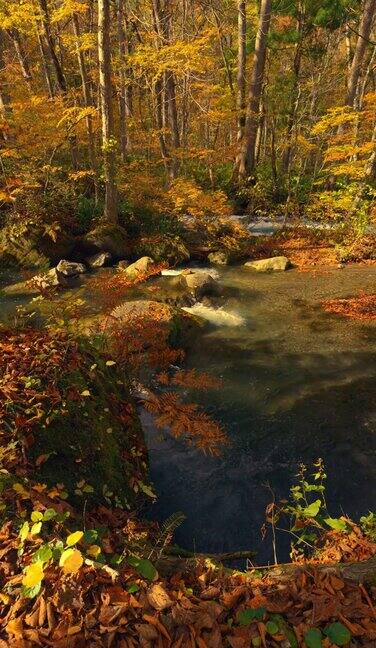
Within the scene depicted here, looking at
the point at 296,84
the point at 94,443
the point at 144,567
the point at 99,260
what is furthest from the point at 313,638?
the point at 296,84

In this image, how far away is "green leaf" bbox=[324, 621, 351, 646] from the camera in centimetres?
194

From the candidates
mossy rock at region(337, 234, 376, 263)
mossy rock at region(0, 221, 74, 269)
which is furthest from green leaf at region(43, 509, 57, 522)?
mossy rock at region(337, 234, 376, 263)

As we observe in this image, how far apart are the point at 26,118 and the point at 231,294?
390 inches

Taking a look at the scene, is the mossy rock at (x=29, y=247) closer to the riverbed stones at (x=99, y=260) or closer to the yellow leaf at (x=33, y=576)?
the riverbed stones at (x=99, y=260)

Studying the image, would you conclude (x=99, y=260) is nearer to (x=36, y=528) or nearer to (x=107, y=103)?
(x=107, y=103)

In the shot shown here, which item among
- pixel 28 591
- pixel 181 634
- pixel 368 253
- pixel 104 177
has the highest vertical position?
pixel 104 177

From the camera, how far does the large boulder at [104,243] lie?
1397 cm

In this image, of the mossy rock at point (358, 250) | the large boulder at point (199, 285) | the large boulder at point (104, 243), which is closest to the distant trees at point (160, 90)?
the large boulder at point (104, 243)

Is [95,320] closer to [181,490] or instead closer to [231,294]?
[181,490]

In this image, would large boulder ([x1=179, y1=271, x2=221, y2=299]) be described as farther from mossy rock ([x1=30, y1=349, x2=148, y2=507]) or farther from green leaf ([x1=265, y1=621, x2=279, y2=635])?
green leaf ([x1=265, y1=621, x2=279, y2=635])

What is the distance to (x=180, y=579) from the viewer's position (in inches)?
94.0

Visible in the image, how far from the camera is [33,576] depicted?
202cm

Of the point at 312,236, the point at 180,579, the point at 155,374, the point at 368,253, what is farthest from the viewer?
the point at 312,236

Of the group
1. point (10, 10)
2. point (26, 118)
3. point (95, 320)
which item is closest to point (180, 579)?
point (95, 320)
